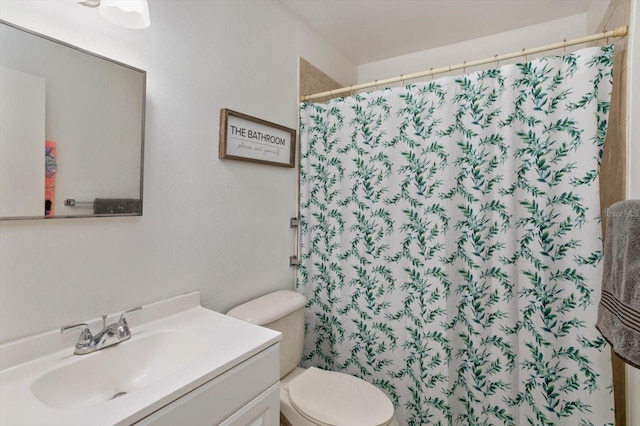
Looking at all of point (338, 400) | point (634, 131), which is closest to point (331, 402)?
point (338, 400)

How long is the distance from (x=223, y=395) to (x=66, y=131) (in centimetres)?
93

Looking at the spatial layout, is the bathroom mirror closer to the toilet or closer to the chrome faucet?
the chrome faucet

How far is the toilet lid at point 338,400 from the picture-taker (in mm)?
1240

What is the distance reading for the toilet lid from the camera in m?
1.24

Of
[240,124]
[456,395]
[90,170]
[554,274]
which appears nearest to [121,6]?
[90,170]

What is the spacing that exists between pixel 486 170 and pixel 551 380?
942 mm

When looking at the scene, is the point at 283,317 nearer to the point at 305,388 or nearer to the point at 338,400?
the point at 305,388

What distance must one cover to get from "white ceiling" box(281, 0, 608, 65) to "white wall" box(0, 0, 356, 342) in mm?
199

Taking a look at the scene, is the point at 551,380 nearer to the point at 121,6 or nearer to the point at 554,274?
the point at 554,274

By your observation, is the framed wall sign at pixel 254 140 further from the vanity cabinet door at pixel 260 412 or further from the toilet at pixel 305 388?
the vanity cabinet door at pixel 260 412

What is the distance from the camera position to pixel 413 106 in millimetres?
1591

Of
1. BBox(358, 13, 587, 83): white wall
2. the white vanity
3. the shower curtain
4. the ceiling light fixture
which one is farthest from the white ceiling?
the white vanity

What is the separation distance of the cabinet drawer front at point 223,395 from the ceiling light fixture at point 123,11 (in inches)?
44.5

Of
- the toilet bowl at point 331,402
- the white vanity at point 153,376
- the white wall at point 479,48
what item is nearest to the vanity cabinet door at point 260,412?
the white vanity at point 153,376
